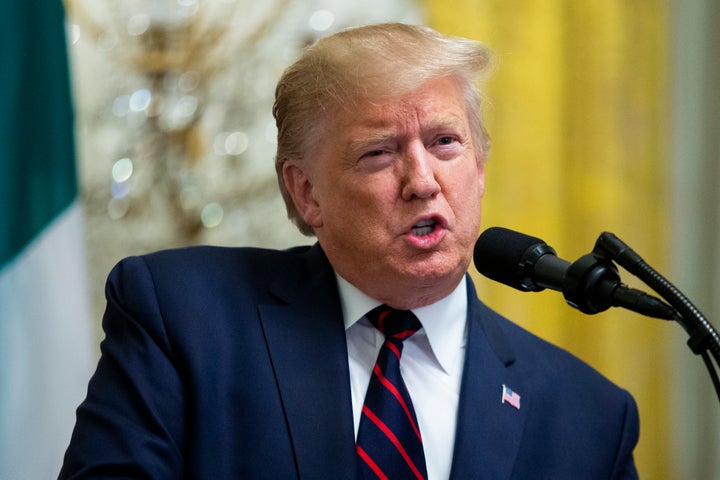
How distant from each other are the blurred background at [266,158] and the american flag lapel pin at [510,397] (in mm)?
1385

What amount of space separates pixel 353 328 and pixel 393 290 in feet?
0.49

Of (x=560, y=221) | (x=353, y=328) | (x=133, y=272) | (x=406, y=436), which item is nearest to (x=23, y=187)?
(x=133, y=272)

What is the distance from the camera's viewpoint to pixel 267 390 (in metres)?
1.88

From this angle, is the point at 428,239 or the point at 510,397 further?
the point at 510,397

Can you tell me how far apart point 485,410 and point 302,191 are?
64 cm

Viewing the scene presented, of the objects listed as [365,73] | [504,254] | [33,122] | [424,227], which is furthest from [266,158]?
[504,254]

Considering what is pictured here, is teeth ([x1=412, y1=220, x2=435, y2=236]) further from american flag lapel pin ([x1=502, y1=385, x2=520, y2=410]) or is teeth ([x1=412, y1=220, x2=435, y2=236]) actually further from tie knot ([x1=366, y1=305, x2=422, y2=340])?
american flag lapel pin ([x1=502, y1=385, x2=520, y2=410])

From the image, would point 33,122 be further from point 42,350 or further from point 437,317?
point 437,317

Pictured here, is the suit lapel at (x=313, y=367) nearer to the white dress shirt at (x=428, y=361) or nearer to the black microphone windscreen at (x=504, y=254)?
the white dress shirt at (x=428, y=361)

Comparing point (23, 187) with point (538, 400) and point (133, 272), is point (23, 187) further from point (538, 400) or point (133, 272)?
point (538, 400)

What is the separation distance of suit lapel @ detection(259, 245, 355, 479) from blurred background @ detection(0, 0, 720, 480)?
1.06m

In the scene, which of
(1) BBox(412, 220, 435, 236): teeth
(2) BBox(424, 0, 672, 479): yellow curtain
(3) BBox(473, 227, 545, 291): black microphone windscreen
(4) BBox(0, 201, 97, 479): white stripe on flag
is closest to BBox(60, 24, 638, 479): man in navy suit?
(1) BBox(412, 220, 435, 236): teeth

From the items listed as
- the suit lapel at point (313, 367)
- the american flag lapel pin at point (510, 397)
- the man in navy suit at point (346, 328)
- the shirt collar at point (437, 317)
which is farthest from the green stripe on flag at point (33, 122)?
the american flag lapel pin at point (510, 397)

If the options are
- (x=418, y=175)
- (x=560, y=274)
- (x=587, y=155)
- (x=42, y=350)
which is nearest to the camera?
(x=560, y=274)
